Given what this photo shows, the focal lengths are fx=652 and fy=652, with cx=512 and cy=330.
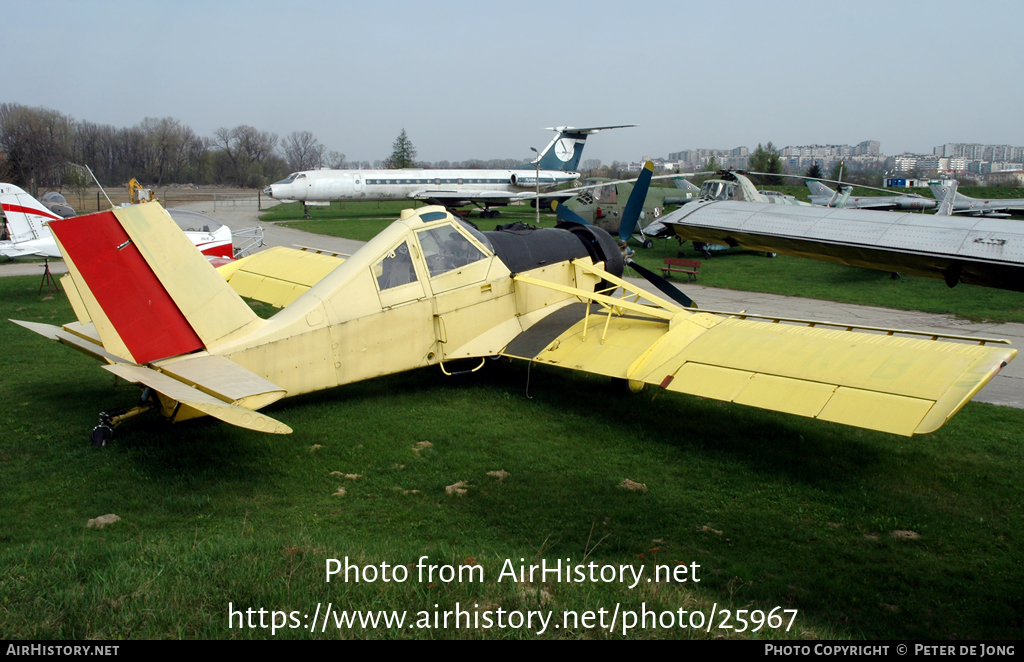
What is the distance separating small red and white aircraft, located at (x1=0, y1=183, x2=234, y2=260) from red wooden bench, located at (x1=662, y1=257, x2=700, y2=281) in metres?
12.4

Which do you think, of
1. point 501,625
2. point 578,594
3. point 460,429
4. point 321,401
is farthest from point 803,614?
point 321,401

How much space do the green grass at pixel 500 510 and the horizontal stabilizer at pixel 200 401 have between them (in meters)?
0.81

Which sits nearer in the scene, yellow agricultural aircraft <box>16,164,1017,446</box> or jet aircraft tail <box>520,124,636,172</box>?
yellow agricultural aircraft <box>16,164,1017,446</box>

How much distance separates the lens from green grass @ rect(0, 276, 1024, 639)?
380 centimetres

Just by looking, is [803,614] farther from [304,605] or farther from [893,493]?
[304,605]

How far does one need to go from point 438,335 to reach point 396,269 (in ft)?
3.29

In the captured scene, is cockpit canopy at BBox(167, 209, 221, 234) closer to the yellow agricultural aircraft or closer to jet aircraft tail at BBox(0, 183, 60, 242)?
jet aircraft tail at BBox(0, 183, 60, 242)

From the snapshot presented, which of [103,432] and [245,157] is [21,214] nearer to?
[103,432]

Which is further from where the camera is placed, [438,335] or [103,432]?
[438,335]

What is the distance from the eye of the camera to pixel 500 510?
18.4 ft

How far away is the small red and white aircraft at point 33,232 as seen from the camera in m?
15.9

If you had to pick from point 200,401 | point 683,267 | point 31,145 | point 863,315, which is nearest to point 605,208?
point 683,267

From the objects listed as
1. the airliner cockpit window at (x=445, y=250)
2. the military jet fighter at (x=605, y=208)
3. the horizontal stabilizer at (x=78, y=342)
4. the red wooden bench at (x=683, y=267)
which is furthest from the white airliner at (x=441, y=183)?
the horizontal stabilizer at (x=78, y=342)

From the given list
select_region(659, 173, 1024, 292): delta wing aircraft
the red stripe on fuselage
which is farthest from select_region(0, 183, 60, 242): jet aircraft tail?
select_region(659, 173, 1024, 292): delta wing aircraft
